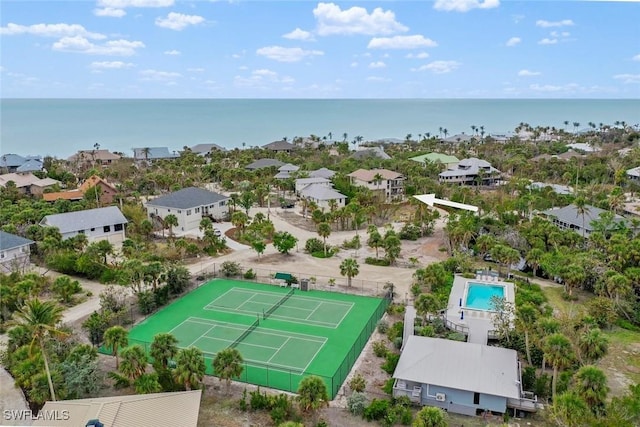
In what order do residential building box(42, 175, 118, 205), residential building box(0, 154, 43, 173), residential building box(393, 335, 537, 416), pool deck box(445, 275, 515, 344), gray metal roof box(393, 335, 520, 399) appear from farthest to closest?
residential building box(0, 154, 43, 173), residential building box(42, 175, 118, 205), pool deck box(445, 275, 515, 344), gray metal roof box(393, 335, 520, 399), residential building box(393, 335, 537, 416)

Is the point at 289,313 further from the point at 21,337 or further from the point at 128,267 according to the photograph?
the point at 21,337

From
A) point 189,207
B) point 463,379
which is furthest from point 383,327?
point 189,207

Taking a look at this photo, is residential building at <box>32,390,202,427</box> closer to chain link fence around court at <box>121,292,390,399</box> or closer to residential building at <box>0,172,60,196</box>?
chain link fence around court at <box>121,292,390,399</box>

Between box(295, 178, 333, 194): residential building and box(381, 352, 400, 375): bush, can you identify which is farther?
box(295, 178, 333, 194): residential building

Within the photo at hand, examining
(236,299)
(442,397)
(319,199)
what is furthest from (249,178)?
(442,397)

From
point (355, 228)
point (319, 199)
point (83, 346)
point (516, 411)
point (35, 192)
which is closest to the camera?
point (516, 411)

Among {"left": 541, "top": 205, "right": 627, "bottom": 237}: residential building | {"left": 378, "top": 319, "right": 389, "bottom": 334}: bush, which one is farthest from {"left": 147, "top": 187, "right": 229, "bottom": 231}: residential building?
{"left": 541, "top": 205, "right": 627, "bottom": 237}: residential building

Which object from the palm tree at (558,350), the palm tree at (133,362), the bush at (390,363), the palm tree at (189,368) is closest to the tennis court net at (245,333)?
the palm tree at (189,368)
